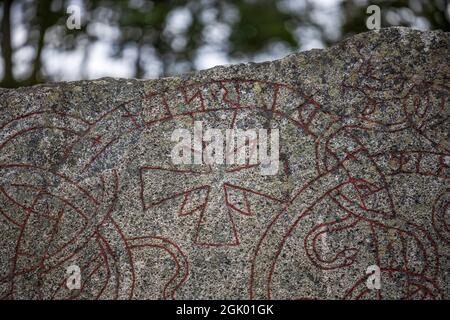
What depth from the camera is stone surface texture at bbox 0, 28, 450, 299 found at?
2.67 metres

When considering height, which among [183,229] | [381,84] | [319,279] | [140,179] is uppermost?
[381,84]

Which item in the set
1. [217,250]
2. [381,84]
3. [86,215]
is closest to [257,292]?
[217,250]

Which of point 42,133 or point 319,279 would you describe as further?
point 42,133

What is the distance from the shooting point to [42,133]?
114 inches

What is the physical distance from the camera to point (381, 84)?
9.25 feet

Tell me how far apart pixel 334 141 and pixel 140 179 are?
0.96 meters

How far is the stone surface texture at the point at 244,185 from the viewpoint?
267 centimetres

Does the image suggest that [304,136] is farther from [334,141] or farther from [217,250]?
[217,250]

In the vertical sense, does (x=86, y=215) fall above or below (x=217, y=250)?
above

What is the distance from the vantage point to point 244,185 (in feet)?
9.09

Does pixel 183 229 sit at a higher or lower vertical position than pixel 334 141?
lower
